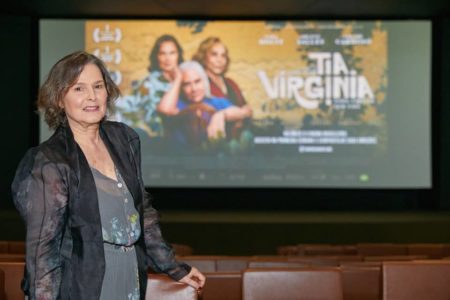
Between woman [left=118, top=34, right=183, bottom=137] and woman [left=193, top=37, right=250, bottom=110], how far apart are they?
29 centimetres

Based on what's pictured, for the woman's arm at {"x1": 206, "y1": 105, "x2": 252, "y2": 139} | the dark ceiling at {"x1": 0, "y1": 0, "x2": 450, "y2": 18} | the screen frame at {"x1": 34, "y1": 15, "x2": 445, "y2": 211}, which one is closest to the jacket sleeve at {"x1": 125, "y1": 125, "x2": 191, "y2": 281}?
the dark ceiling at {"x1": 0, "y1": 0, "x2": 450, "y2": 18}

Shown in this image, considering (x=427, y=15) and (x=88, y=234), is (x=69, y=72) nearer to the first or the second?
(x=88, y=234)

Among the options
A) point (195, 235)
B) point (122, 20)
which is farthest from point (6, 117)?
point (195, 235)

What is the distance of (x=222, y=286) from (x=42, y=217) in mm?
1369

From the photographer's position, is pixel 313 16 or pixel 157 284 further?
pixel 313 16

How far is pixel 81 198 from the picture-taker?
2.17 meters

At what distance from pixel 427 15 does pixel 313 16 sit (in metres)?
1.37

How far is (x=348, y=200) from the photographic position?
1141 cm

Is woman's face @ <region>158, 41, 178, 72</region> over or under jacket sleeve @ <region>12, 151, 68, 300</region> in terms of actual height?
over

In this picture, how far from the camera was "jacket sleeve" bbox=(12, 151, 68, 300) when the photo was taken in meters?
2.11

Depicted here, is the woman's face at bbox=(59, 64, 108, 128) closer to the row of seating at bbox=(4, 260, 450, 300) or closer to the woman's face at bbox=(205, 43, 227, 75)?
the row of seating at bbox=(4, 260, 450, 300)

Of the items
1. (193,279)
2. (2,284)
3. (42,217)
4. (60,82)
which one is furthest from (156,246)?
(2,284)

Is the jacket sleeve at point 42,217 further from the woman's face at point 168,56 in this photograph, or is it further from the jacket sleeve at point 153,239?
the woman's face at point 168,56

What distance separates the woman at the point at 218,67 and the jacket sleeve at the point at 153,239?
853 cm
